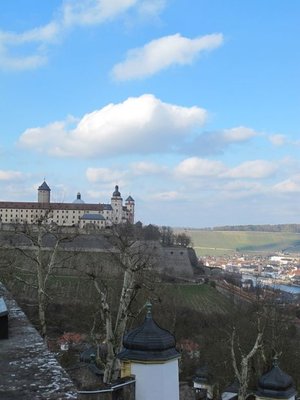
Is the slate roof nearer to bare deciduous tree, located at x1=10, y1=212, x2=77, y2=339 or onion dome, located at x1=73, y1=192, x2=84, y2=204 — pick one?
onion dome, located at x1=73, y1=192, x2=84, y2=204

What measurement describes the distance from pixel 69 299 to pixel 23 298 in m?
5.47

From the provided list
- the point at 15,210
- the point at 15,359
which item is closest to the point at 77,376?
the point at 15,359

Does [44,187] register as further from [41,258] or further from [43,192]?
[41,258]

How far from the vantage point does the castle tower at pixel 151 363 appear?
7.66 meters

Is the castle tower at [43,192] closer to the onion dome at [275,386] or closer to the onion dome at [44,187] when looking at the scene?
the onion dome at [44,187]

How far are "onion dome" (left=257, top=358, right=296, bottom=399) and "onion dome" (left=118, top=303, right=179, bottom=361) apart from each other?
515 centimetres

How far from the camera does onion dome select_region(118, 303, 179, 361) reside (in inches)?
308

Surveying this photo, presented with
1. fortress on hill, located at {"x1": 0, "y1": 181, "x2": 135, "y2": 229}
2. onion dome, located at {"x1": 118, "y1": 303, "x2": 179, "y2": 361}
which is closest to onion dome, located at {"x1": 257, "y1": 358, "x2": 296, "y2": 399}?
onion dome, located at {"x1": 118, "y1": 303, "x2": 179, "y2": 361}

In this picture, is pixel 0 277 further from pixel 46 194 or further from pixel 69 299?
pixel 46 194

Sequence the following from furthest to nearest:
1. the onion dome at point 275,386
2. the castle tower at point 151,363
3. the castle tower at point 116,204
Answer: the castle tower at point 116,204 → the onion dome at point 275,386 → the castle tower at point 151,363

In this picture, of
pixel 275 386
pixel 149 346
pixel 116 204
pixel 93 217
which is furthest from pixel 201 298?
pixel 149 346

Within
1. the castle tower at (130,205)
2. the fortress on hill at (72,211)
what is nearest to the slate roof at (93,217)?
the fortress on hill at (72,211)

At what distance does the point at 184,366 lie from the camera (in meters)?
31.6

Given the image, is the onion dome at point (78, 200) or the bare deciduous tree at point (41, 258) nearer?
the bare deciduous tree at point (41, 258)
